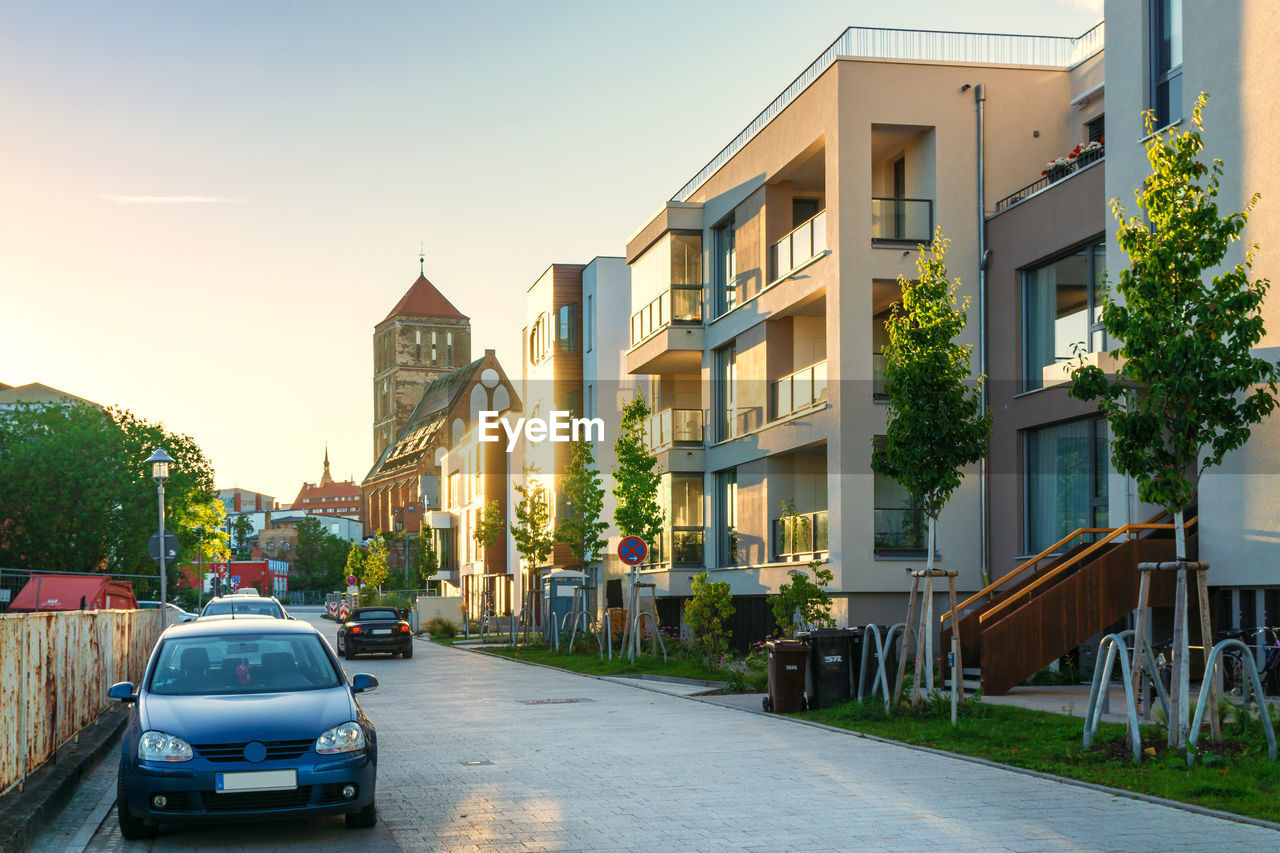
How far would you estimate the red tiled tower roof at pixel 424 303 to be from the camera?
480ft

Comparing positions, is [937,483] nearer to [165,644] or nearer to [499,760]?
[499,760]

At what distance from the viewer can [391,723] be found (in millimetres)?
16734

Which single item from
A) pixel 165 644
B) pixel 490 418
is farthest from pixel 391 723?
pixel 490 418

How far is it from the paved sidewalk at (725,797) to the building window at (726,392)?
15.8 m

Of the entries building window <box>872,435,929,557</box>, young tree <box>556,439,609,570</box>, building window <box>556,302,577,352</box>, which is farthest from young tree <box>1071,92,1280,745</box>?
building window <box>556,302,577,352</box>

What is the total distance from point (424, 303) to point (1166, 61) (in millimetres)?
133677

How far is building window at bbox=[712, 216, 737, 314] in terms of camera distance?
32.0 meters

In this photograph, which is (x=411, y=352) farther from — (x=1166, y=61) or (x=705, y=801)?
(x=705, y=801)

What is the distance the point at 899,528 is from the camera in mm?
24875

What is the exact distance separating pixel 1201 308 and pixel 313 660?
311 inches

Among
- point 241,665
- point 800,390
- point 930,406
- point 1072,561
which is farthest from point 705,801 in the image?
point 800,390

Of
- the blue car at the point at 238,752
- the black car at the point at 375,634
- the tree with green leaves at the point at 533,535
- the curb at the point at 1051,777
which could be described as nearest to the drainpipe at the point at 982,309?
the curb at the point at 1051,777

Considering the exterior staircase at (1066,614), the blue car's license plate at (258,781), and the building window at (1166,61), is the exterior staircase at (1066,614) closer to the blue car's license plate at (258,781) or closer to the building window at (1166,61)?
the building window at (1166,61)

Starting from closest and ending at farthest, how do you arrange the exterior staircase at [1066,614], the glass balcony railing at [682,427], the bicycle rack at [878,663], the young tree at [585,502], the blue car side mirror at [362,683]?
the blue car side mirror at [362,683] → the bicycle rack at [878,663] → the exterior staircase at [1066,614] → the glass balcony railing at [682,427] → the young tree at [585,502]
